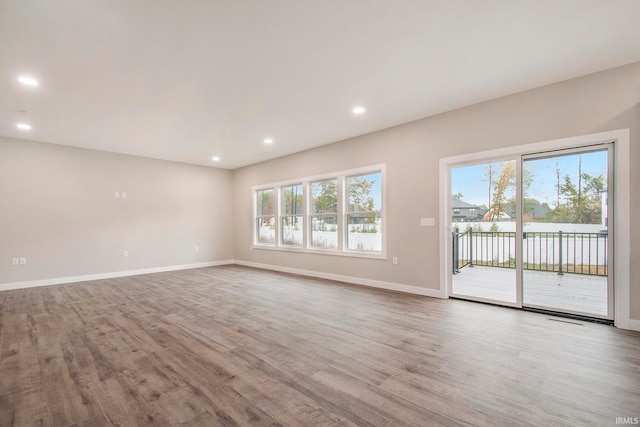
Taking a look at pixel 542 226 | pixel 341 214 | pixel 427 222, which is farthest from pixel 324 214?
pixel 542 226

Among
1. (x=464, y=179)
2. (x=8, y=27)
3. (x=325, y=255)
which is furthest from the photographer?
(x=325, y=255)

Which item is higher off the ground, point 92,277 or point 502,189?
point 502,189

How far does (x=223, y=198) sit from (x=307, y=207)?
319 cm

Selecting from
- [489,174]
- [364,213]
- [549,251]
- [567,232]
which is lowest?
[549,251]

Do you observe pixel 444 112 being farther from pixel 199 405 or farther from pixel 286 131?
pixel 199 405

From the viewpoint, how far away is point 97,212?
241 inches

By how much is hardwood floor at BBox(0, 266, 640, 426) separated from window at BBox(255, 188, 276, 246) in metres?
3.61

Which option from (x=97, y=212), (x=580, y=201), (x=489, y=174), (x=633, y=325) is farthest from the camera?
(x=97, y=212)

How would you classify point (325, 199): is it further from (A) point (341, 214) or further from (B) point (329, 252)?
(B) point (329, 252)

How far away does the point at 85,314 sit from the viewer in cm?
370

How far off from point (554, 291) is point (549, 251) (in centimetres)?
54

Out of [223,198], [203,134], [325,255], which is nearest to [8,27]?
[203,134]

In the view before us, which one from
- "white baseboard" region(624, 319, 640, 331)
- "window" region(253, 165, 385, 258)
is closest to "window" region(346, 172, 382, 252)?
"window" region(253, 165, 385, 258)

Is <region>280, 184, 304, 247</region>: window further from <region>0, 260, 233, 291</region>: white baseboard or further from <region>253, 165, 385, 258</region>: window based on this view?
<region>0, 260, 233, 291</region>: white baseboard
